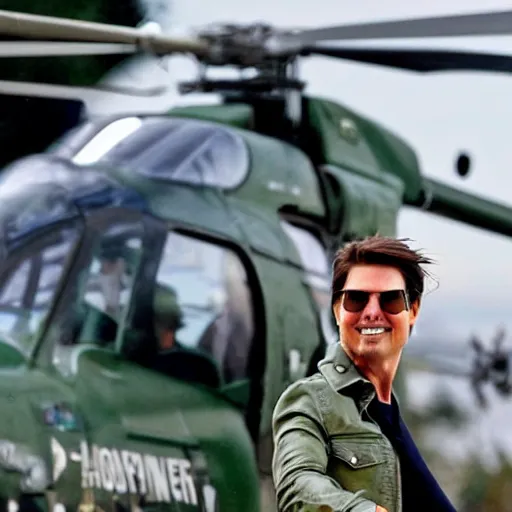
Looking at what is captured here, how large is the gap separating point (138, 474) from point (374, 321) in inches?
99.9

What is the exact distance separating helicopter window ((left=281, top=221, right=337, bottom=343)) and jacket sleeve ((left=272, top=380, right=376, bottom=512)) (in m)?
2.77

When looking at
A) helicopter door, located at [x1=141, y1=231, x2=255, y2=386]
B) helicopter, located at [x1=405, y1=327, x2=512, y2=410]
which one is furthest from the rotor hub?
helicopter, located at [x1=405, y1=327, x2=512, y2=410]

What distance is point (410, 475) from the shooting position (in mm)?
1726

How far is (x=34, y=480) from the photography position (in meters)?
3.97

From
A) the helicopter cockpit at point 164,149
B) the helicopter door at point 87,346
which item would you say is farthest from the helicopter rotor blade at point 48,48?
the helicopter door at point 87,346

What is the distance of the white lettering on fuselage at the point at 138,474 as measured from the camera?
4.09 meters

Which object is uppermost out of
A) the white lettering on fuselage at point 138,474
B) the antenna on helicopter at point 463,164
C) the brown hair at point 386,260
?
the brown hair at point 386,260

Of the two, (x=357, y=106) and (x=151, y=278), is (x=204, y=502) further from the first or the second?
(x=357, y=106)

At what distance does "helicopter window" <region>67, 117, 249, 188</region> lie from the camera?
439 centimetres

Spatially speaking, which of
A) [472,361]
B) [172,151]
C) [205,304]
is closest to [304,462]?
[205,304]

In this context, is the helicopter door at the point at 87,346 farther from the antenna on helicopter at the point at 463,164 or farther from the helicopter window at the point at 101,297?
the antenna on helicopter at the point at 463,164

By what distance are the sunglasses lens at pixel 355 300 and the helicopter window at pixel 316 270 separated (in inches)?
107

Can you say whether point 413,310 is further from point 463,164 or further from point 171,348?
point 463,164

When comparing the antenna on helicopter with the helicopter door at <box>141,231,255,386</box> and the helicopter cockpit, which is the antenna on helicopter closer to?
the helicopter cockpit
